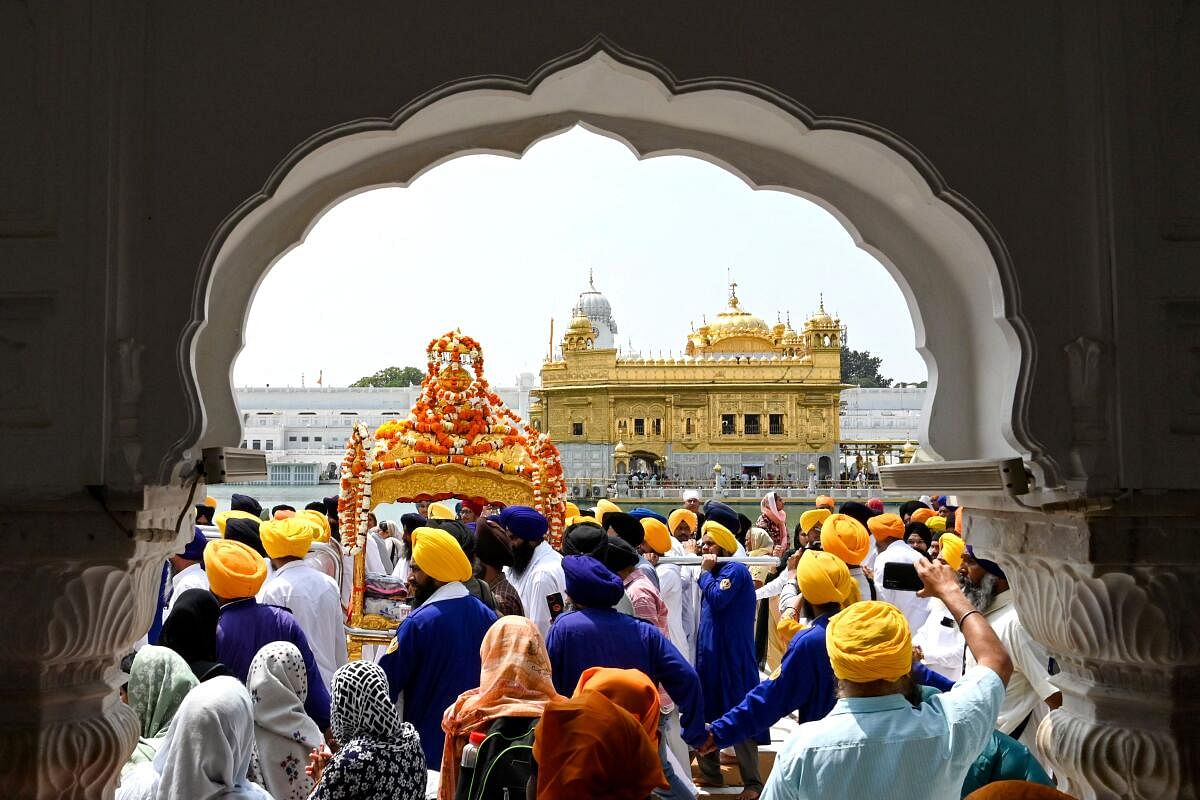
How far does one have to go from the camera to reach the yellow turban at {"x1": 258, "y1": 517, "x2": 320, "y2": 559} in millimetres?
5766

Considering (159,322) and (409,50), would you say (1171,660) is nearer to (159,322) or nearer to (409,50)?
(409,50)

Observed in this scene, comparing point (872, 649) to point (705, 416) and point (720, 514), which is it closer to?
point (720, 514)

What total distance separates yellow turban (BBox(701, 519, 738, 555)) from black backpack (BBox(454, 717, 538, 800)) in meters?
3.93

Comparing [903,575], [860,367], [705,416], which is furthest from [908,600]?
[860,367]

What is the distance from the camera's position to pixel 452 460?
368 inches

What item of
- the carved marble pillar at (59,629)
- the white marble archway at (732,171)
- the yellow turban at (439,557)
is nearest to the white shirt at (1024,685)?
the white marble archway at (732,171)

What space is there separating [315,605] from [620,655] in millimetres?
Result: 2042

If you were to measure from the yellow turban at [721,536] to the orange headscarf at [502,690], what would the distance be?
372cm

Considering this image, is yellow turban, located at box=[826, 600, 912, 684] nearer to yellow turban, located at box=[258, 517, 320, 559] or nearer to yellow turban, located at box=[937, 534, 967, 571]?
Answer: yellow turban, located at box=[937, 534, 967, 571]

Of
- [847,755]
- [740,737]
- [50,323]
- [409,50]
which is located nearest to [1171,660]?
[847,755]

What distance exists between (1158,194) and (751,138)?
3.44ft

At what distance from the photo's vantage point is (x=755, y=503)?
41.9 meters

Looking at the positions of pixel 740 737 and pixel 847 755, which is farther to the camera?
pixel 740 737

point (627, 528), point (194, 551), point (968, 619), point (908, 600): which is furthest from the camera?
point (908, 600)
